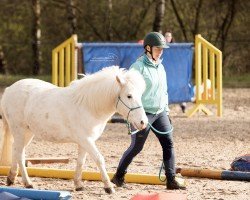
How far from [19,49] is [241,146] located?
2704 cm

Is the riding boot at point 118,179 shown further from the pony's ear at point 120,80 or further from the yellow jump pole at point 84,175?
the pony's ear at point 120,80

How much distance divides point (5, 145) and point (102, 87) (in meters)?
1.79

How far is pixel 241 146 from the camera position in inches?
539

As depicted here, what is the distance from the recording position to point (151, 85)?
361 inches

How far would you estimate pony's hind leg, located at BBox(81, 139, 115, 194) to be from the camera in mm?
8891

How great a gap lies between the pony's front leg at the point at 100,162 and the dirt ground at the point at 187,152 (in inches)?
3.7

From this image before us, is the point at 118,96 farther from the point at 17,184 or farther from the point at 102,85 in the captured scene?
the point at 17,184

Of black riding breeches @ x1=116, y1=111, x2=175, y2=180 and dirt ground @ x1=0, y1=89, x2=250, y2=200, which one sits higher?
black riding breeches @ x1=116, y1=111, x2=175, y2=180

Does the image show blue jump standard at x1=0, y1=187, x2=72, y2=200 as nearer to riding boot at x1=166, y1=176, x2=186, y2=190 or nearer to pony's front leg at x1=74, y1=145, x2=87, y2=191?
pony's front leg at x1=74, y1=145, x2=87, y2=191

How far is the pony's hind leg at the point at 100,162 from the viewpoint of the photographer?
8891mm

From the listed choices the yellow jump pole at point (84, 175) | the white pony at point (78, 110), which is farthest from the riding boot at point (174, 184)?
the white pony at point (78, 110)

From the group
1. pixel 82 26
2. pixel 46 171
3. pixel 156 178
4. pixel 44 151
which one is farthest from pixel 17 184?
pixel 82 26

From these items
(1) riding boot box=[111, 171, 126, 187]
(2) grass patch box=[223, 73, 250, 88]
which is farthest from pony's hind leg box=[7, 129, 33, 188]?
(2) grass patch box=[223, 73, 250, 88]

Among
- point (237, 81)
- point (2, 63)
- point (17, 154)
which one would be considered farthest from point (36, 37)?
point (17, 154)
